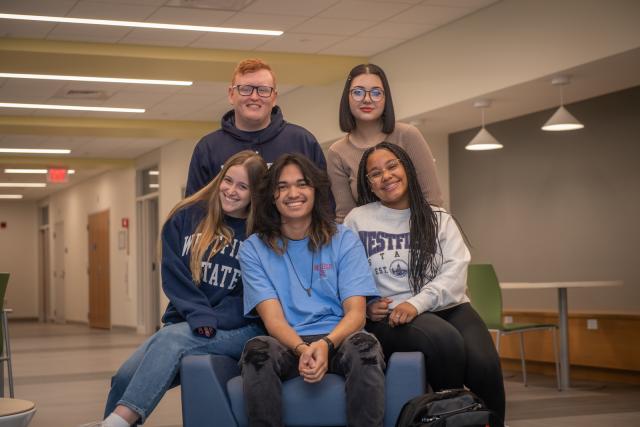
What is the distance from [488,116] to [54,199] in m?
16.3

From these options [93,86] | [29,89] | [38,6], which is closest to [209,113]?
[93,86]

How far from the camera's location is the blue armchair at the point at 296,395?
3.07 metres

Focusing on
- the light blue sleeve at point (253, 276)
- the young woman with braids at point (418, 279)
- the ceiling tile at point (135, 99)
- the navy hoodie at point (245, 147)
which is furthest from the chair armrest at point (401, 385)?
the ceiling tile at point (135, 99)

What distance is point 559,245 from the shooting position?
9070mm

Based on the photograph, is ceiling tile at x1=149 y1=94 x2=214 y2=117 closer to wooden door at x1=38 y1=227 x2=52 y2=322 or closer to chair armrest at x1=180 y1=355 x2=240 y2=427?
chair armrest at x1=180 y1=355 x2=240 y2=427

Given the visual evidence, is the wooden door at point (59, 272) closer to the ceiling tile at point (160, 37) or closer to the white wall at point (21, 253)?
the white wall at point (21, 253)

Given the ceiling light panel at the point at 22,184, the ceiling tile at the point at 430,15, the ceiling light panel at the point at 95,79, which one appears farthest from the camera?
the ceiling light panel at the point at 22,184

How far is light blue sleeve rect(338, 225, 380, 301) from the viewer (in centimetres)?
323

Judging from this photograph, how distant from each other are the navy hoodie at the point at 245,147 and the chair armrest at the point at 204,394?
900 millimetres

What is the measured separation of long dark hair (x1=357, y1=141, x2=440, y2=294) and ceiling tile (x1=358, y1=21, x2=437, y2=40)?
5.01 metres

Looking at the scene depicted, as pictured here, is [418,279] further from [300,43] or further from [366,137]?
[300,43]

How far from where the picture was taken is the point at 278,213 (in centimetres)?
340

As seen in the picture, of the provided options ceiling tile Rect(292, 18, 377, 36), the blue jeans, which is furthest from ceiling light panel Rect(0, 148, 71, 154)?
the blue jeans

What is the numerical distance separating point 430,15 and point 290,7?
129 centimetres
